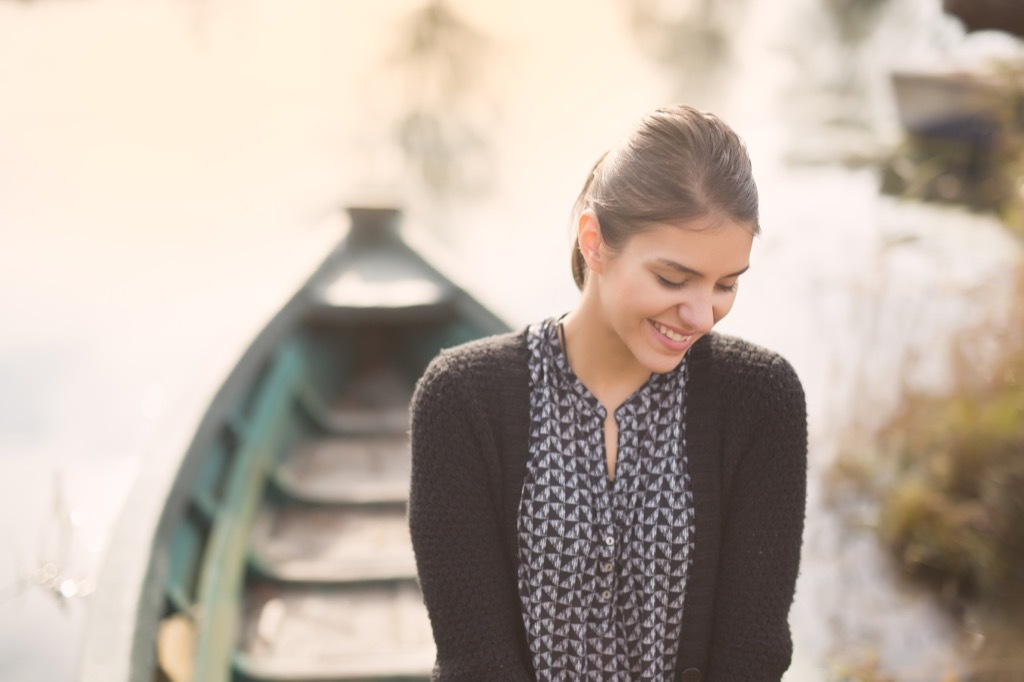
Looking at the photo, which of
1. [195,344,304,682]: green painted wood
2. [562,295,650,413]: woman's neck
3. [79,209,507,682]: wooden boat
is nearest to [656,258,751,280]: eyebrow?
[562,295,650,413]: woman's neck

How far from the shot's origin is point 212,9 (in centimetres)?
1504

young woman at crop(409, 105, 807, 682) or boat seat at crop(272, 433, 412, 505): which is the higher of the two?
young woman at crop(409, 105, 807, 682)

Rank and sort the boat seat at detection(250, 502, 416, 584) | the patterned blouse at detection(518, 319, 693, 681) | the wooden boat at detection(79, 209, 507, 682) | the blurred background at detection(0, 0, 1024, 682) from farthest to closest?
1. the blurred background at detection(0, 0, 1024, 682)
2. the boat seat at detection(250, 502, 416, 584)
3. the wooden boat at detection(79, 209, 507, 682)
4. the patterned blouse at detection(518, 319, 693, 681)

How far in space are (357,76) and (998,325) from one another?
1061 centimetres

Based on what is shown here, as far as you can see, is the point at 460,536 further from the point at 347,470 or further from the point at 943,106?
the point at 943,106

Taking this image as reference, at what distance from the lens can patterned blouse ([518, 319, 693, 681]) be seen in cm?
132

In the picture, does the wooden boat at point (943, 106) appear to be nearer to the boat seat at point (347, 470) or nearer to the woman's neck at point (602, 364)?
the boat seat at point (347, 470)

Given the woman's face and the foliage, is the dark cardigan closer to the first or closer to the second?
the woman's face

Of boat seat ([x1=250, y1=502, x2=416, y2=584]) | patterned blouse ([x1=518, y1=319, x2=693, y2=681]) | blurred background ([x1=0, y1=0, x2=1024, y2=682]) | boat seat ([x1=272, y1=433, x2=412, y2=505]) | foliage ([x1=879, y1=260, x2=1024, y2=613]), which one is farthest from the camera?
blurred background ([x1=0, y1=0, x2=1024, y2=682])

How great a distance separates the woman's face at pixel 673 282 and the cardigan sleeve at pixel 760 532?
6.4 inches

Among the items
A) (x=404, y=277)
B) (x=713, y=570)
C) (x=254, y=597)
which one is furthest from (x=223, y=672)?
(x=404, y=277)

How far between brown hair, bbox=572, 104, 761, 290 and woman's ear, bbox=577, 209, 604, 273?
1 centimetres

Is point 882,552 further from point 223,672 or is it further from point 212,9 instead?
point 212,9

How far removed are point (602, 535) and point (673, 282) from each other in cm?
34
